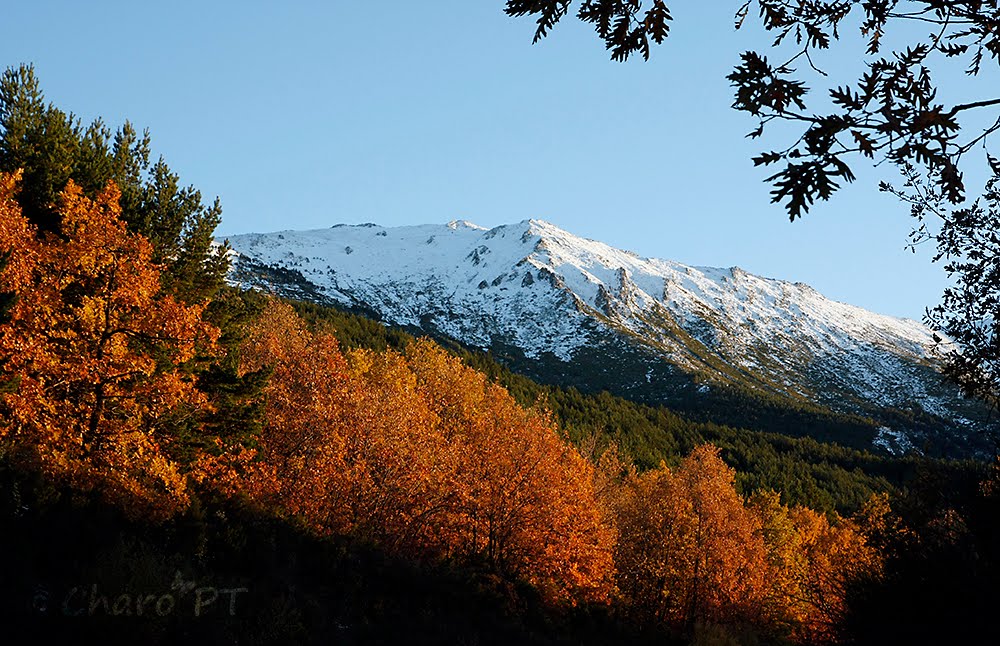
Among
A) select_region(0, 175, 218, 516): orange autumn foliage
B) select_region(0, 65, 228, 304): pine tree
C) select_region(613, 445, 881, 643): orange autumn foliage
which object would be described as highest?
select_region(0, 65, 228, 304): pine tree

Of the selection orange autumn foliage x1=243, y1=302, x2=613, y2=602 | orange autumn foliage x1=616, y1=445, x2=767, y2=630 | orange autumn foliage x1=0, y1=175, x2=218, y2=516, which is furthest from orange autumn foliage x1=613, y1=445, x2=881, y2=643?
orange autumn foliage x1=0, y1=175, x2=218, y2=516

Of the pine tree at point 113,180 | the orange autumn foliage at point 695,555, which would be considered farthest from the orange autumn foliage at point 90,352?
the orange autumn foliage at point 695,555

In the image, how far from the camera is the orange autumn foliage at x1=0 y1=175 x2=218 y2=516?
15.1m

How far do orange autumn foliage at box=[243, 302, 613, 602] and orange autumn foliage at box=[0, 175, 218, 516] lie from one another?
7.48 meters

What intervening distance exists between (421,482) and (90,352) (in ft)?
45.6

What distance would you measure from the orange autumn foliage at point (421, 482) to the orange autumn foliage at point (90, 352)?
748 cm

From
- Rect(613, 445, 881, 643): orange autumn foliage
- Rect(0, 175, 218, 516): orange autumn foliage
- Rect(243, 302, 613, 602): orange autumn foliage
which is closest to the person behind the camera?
Rect(0, 175, 218, 516): orange autumn foliage

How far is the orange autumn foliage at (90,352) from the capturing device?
1514cm

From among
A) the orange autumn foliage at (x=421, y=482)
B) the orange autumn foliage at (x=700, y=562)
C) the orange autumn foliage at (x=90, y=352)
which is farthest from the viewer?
the orange autumn foliage at (x=700, y=562)

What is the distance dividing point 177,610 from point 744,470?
4916 inches

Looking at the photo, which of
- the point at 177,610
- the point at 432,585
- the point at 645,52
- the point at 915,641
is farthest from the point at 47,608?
the point at 915,641

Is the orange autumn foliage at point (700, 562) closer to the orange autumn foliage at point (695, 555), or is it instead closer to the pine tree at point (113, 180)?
the orange autumn foliage at point (695, 555)

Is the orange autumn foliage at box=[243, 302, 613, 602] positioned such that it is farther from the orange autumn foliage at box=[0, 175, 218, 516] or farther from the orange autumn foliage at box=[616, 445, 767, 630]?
the orange autumn foliage at box=[0, 175, 218, 516]

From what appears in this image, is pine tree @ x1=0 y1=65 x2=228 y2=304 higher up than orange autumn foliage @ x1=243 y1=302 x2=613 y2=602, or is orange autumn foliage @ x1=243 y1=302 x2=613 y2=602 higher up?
pine tree @ x1=0 y1=65 x2=228 y2=304
